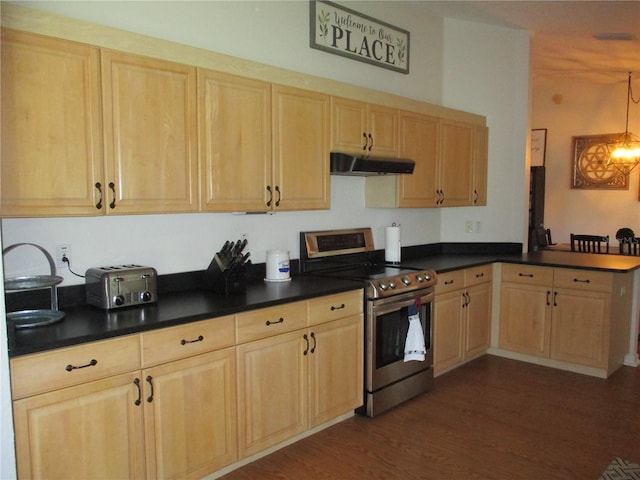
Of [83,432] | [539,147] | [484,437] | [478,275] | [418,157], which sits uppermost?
[539,147]

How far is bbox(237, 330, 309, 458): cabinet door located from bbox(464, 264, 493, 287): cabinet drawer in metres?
1.85

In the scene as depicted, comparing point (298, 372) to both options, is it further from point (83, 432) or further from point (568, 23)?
point (568, 23)

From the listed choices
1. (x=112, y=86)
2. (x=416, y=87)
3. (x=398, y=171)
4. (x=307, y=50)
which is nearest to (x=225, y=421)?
(x=112, y=86)

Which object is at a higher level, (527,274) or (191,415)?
(527,274)

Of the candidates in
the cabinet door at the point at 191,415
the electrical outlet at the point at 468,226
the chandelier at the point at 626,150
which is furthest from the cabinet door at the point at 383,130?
the chandelier at the point at 626,150

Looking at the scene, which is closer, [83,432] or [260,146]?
[83,432]

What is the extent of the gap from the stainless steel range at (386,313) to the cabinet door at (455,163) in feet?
3.33

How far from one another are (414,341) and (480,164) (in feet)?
6.84

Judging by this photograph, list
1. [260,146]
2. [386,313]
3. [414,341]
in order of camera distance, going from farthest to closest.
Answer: [414,341] < [386,313] < [260,146]

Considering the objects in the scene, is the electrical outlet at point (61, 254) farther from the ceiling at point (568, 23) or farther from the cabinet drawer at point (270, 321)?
the ceiling at point (568, 23)

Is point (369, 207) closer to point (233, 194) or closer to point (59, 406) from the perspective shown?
point (233, 194)

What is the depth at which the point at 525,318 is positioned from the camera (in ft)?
14.2

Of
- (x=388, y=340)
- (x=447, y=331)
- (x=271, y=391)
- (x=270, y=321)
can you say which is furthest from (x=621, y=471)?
(x=270, y=321)

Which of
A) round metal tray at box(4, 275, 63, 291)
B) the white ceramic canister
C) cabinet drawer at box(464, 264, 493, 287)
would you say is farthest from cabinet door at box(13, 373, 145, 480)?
cabinet drawer at box(464, 264, 493, 287)
